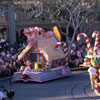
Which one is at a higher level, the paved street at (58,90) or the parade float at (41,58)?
the parade float at (41,58)

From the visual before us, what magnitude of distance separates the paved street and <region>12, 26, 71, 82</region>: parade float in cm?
49

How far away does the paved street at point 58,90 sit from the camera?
13.5m

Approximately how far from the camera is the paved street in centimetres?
1355

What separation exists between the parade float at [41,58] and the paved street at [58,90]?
0.49 m

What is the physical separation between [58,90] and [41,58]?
4468 millimetres

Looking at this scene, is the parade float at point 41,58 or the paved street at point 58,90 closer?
the paved street at point 58,90

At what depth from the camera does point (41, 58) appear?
63.1 feet

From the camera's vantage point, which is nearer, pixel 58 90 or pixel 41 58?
pixel 58 90

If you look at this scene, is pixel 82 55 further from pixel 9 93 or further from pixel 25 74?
pixel 9 93

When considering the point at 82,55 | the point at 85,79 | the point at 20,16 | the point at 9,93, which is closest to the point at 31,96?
the point at 9,93

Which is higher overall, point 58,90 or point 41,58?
point 41,58

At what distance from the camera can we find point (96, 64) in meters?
18.2

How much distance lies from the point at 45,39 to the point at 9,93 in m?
8.78

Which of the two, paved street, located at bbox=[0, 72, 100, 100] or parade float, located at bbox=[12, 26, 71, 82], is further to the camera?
parade float, located at bbox=[12, 26, 71, 82]
